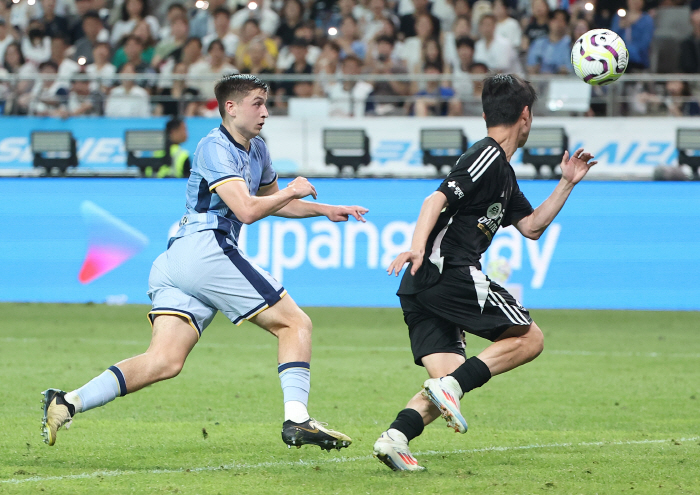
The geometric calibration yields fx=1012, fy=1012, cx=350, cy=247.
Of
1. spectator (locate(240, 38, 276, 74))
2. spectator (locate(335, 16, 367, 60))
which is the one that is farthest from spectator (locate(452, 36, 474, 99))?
spectator (locate(240, 38, 276, 74))

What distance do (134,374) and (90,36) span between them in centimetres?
1518

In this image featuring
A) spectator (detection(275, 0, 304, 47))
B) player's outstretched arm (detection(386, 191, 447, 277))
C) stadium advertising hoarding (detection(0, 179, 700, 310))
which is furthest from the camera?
spectator (detection(275, 0, 304, 47))

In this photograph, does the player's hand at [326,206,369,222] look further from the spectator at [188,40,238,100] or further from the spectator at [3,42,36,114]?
the spectator at [3,42,36,114]

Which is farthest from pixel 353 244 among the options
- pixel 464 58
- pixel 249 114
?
pixel 249 114

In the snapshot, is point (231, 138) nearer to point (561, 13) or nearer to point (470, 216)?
point (470, 216)

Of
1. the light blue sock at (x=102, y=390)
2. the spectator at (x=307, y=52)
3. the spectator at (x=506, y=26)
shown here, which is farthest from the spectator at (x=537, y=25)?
the light blue sock at (x=102, y=390)

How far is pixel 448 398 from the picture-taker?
16.3ft

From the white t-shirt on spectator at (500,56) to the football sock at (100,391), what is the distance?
13.1 meters

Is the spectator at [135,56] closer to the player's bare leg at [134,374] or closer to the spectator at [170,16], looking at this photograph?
the spectator at [170,16]

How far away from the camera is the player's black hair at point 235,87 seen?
5.47 metres

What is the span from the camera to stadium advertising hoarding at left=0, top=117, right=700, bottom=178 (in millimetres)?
16016

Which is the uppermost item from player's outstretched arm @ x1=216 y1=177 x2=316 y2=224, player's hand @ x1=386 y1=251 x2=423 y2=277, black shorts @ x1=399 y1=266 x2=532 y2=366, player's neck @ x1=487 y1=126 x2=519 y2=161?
player's neck @ x1=487 y1=126 x2=519 y2=161

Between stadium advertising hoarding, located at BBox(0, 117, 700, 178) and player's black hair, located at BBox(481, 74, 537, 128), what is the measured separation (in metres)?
10.4

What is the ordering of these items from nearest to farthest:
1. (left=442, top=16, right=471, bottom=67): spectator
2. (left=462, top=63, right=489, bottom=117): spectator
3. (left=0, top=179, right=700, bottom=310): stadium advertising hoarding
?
(left=0, top=179, right=700, bottom=310): stadium advertising hoarding < (left=462, top=63, right=489, bottom=117): spectator < (left=442, top=16, right=471, bottom=67): spectator
